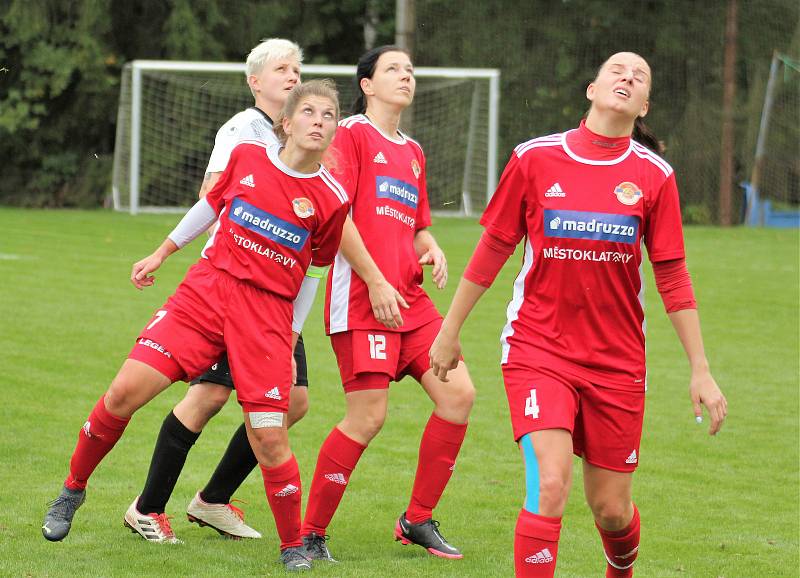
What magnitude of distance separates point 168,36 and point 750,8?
12968 millimetres

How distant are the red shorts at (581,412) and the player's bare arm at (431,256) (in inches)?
53.7

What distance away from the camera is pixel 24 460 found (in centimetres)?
691

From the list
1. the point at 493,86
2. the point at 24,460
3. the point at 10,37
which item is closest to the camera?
the point at 24,460

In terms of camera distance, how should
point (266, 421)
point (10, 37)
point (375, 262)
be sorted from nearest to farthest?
point (266, 421) → point (375, 262) → point (10, 37)

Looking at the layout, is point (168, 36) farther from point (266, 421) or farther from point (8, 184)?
point (266, 421)

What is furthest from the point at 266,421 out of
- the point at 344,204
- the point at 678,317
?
the point at 678,317

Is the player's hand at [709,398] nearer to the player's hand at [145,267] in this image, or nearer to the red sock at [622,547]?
the red sock at [622,547]

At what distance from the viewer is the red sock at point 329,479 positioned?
5391mm

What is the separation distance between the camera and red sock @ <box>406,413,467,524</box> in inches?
220

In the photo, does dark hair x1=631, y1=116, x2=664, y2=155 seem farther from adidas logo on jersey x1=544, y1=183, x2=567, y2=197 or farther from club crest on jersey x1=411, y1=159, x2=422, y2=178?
club crest on jersey x1=411, y1=159, x2=422, y2=178

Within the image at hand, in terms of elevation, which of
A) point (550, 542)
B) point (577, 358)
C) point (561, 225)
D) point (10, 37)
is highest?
point (10, 37)

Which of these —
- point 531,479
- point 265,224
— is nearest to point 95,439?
point 265,224

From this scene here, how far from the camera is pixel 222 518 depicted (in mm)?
5637

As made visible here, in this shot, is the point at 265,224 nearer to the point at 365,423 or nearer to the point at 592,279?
the point at 365,423
